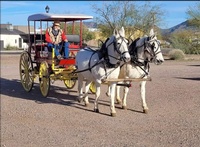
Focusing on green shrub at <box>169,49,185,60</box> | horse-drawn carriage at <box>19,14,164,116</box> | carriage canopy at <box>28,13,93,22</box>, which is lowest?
green shrub at <box>169,49,185,60</box>

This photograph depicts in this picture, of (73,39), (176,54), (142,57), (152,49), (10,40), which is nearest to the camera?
(152,49)

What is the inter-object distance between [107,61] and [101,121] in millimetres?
1682

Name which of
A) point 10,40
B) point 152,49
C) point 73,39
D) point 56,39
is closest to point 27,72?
point 73,39

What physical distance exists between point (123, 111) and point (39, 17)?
499 cm

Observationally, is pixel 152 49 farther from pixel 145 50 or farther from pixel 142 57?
pixel 142 57

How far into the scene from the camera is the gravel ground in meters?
8.44

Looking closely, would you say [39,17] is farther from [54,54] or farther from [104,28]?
[104,28]

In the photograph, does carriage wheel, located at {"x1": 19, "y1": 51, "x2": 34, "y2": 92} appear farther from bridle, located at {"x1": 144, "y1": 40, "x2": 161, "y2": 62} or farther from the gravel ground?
bridle, located at {"x1": 144, "y1": 40, "x2": 161, "y2": 62}

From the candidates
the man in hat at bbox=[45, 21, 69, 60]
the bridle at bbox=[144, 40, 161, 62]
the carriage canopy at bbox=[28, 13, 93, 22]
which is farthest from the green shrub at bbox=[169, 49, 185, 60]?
the bridle at bbox=[144, 40, 161, 62]

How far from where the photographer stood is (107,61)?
441 inches

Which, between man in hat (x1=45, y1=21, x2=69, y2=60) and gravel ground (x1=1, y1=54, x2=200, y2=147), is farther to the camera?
man in hat (x1=45, y1=21, x2=69, y2=60)

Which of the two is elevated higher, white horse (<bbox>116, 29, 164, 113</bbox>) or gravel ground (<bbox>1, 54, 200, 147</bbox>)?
white horse (<bbox>116, 29, 164, 113</bbox>)

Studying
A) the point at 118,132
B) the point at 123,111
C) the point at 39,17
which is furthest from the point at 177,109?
the point at 39,17

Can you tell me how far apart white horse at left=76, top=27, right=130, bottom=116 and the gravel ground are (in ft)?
2.73
